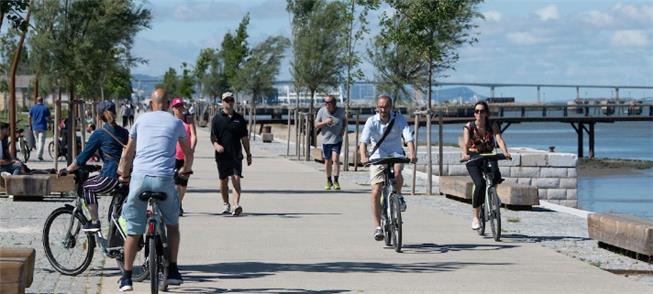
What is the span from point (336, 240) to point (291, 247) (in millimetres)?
836

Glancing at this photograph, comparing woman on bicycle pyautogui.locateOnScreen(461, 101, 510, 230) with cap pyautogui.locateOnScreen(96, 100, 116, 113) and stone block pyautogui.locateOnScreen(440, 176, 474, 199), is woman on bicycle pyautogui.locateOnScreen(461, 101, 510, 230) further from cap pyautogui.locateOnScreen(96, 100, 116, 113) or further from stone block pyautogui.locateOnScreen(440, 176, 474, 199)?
stone block pyautogui.locateOnScreen(440, 176, 474, 199)

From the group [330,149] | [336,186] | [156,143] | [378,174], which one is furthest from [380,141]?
[330,149]

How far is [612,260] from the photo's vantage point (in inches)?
509

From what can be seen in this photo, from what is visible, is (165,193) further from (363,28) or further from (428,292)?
(363,28)

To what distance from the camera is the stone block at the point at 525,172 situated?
91.9 ft

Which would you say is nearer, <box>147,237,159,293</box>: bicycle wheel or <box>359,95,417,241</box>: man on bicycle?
<box>147,237,159,293</box>: bicycle wheel

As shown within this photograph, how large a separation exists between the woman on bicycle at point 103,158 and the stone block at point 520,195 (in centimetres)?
757

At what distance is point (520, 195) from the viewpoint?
18406mm

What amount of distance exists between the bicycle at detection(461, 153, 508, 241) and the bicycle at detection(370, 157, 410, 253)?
1.26 m

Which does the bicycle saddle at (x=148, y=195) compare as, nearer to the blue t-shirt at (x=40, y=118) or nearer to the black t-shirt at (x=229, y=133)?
the black t-shirt at (x=229, y=133)

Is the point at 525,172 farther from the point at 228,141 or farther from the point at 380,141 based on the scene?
the point at 380,141

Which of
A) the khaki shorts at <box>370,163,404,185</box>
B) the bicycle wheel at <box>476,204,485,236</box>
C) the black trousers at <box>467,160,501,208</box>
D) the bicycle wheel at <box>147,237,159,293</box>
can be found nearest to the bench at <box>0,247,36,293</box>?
the bicycle wheel at <box>147,237,159,293</box>

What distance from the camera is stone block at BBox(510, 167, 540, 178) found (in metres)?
28.0

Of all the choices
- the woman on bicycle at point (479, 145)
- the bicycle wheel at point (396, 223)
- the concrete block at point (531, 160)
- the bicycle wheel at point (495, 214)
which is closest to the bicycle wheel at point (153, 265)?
the bicycle wheel at point (396, 223)
